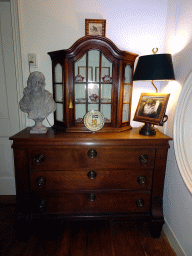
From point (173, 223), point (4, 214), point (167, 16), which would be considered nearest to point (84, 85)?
point (167, 16)

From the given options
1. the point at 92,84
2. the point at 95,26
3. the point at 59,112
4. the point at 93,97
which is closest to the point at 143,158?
the point at 93,97

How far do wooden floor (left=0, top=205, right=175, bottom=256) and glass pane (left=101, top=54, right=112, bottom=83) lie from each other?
157 cm

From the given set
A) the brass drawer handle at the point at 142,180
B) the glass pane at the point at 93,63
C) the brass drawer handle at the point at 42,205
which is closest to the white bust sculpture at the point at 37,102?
the glass pane at the point at 93,63

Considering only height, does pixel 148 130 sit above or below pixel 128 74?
below

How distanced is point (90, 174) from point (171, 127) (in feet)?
3.04

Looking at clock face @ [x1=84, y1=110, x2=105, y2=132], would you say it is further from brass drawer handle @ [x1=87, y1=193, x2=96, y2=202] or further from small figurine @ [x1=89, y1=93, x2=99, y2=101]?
brass drawer handle @ [x1=87, y1=193, x2=96, y2=202]

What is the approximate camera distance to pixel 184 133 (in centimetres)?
144

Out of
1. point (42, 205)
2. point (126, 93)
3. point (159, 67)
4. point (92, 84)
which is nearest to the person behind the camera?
point (159, 67)

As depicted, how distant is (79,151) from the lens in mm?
1484

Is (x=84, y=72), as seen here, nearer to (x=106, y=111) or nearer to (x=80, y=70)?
(x=80, y=70)

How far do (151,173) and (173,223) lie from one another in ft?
1.79

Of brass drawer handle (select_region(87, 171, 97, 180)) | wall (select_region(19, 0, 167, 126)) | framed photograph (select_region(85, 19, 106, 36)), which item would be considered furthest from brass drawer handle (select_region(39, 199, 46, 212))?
framed photograph (select_region(85, 19, 106, 36))

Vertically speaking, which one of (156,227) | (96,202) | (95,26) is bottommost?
(156,227)

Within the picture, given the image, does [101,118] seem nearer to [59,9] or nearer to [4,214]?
[59,9]
